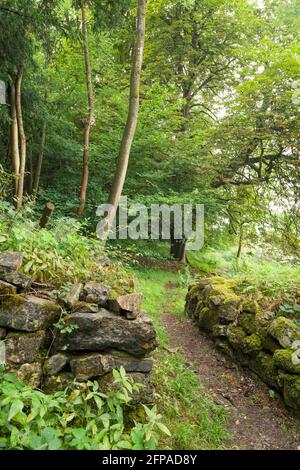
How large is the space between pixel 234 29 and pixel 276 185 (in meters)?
7.57

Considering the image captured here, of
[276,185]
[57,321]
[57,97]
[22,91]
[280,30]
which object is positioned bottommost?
[57,321]

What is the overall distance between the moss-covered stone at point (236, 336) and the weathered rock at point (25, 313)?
130 inches

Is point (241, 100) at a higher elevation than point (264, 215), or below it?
higher

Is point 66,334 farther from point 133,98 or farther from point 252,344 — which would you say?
point 133,98

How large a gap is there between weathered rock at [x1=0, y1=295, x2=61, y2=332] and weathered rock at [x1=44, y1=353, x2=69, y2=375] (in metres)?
0.35

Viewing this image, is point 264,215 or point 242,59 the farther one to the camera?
point 242,59

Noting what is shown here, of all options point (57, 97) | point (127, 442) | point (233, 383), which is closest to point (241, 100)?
point (57, 97)

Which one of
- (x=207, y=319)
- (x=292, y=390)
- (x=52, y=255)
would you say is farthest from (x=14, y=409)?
(x=207, y=319)

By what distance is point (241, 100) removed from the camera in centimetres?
1107

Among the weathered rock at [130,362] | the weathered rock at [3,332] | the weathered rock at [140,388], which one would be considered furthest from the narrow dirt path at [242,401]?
the weathered rock at [3,332]

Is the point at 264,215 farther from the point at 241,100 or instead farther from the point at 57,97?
the point at 57,97

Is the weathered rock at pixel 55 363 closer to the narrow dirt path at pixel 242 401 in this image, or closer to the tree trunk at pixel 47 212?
the narrow dirt path at pixel 242 401

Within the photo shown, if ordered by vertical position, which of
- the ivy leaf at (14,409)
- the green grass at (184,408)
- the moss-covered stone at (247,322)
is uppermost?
the ivy leaf at (14,409)

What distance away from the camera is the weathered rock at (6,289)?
10.2 feet
